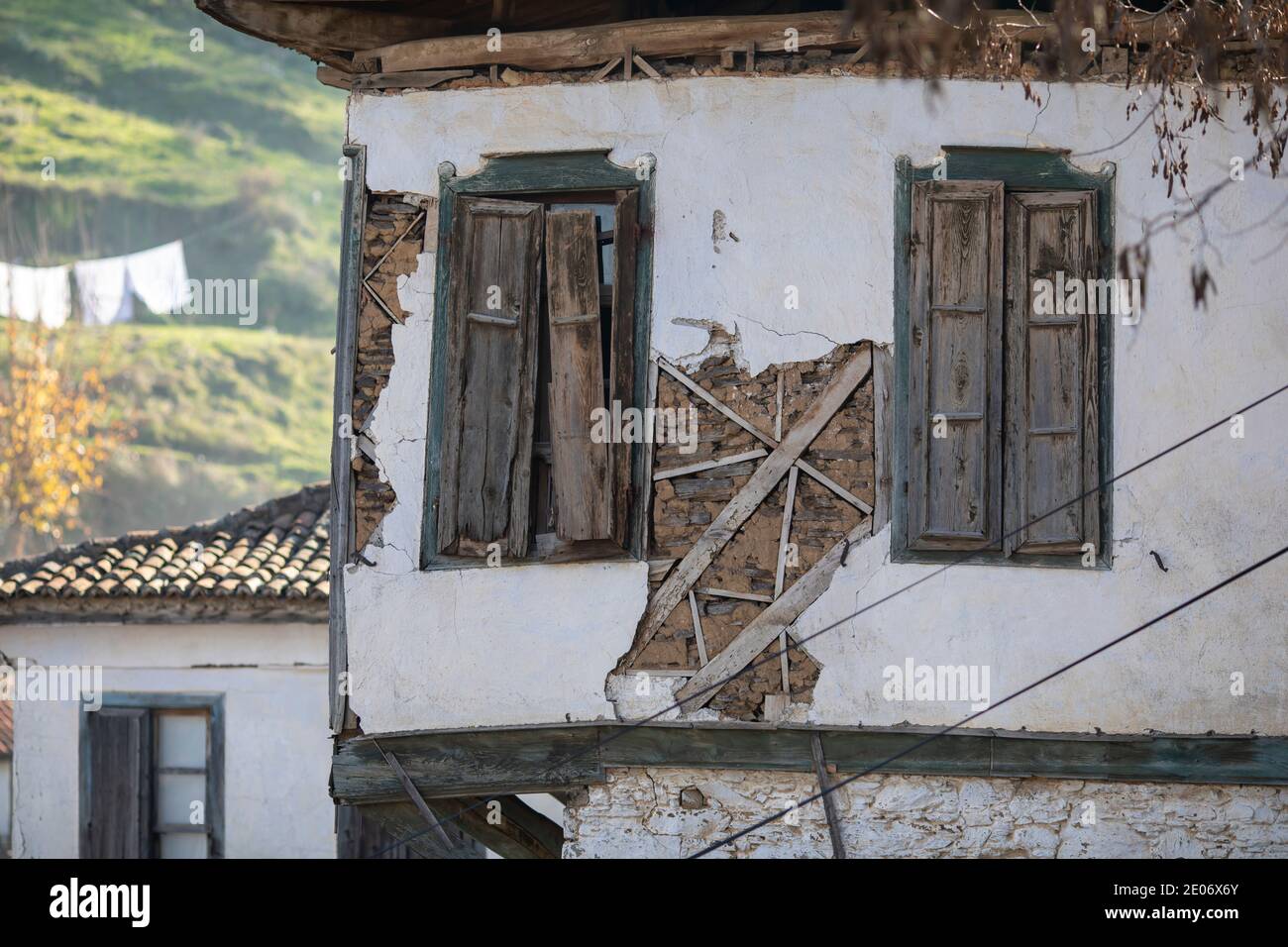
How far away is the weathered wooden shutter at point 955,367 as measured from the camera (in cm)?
750

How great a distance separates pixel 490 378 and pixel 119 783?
302 inches

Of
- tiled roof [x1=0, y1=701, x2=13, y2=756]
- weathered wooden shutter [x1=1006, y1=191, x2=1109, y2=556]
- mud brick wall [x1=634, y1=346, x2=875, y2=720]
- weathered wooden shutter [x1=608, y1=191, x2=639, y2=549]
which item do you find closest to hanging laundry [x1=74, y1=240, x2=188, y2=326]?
tiled roof [x1=0, y1=701, x2=13, y2=756]

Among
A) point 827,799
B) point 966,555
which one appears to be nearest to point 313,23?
point 966,555

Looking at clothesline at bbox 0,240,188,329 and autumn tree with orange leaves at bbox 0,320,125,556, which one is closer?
autumn tree with orange leaves at bbox 0,320,125,556

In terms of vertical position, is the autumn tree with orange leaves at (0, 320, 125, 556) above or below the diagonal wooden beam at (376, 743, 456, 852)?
above

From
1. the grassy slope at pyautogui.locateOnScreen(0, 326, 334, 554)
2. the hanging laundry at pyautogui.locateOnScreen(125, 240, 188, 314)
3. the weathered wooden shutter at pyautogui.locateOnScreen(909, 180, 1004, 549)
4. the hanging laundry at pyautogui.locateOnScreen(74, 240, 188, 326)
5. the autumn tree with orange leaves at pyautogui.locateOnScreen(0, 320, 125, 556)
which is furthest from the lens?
the hanging laundry at pyautogui.locateOnScreen(125, 240, 188, 314)

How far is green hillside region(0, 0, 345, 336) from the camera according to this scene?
56156 mm

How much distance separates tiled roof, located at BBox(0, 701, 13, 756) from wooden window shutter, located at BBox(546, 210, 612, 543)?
8938 mm

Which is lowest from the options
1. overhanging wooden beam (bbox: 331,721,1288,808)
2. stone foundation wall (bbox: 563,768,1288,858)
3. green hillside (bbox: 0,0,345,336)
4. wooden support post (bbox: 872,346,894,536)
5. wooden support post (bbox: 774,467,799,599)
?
stone foundation wall (bbox: 563,768,1288,858)

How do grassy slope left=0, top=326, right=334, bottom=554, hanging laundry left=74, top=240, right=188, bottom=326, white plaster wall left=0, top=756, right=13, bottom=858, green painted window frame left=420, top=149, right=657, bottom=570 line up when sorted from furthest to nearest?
hanging laundry left=74, top=240, right=188, bottom=326
grassy slope left=0, top=326, right=334, bottom=554
white plaster wall left=0, top=756, right=13, bottom=858
green painted window frame left=420, top=149, right=657, bottom=570

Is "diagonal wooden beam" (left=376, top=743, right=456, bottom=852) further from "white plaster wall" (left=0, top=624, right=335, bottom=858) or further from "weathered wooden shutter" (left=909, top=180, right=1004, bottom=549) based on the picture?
"white plaster wall" (left=0, top=624, right=335, bottom=858)

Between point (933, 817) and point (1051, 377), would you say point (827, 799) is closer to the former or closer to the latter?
point (933, 817)

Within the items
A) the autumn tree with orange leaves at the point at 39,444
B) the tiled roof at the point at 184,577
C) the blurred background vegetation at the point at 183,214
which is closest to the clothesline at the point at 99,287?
the blurred background vegetation at the point at 183,214
